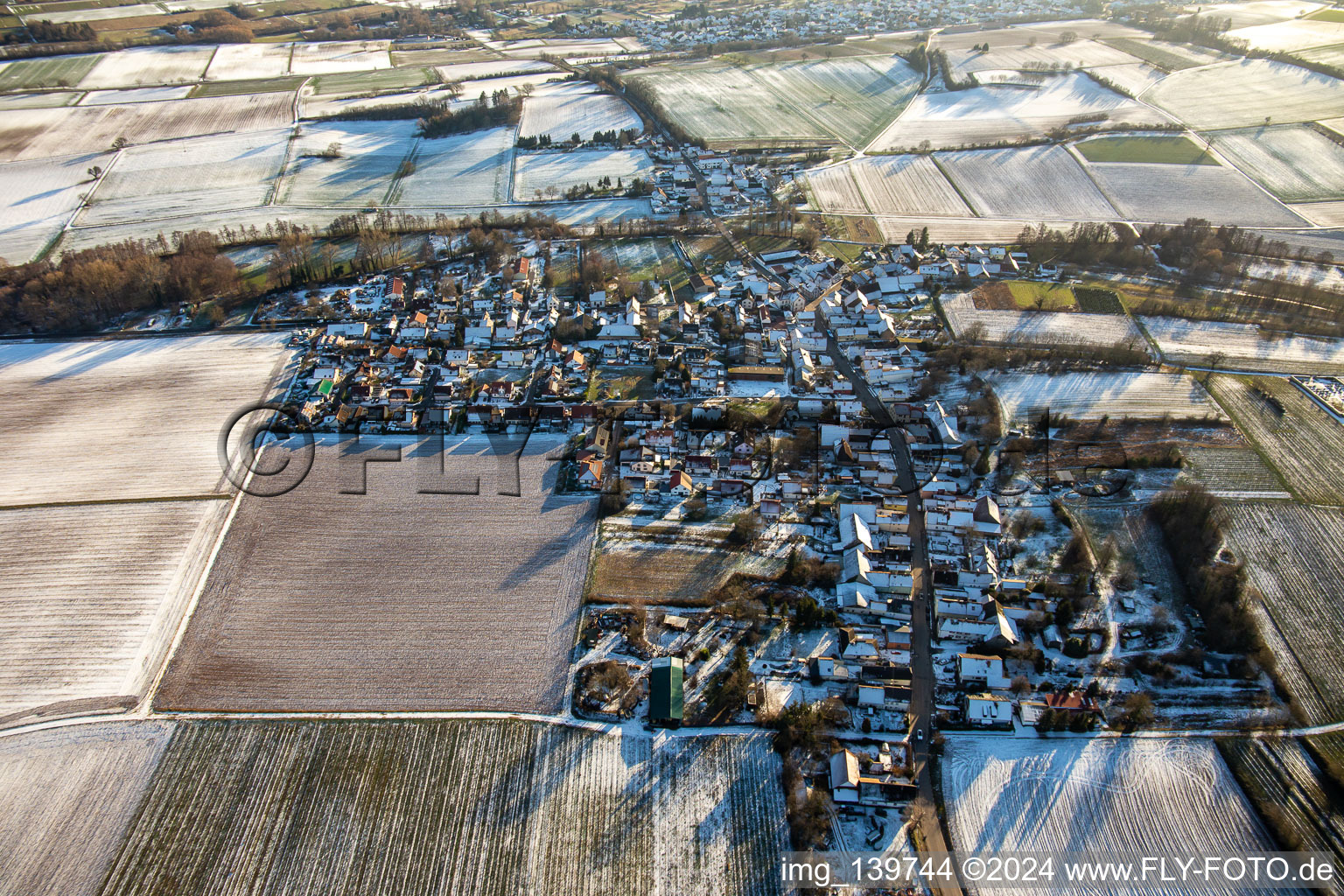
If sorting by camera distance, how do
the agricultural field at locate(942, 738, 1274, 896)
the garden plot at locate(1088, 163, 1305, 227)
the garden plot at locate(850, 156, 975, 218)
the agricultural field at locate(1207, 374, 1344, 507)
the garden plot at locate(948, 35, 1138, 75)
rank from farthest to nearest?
1. the garden plot at locate(948, 35, 1138, 75)
2. the garden plot at locate(850, 156, 975, 218)
3. the garden plot at locate(1088, 163, 1305, 227)
4. the agricultural field at locate(1207, 374, 1344, 507)
5. the agricultural field at locate(942, 738, 1274, 896)

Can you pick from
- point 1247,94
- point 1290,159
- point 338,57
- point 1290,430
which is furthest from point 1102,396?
point 338,57

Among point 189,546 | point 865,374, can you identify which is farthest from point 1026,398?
point 189,546

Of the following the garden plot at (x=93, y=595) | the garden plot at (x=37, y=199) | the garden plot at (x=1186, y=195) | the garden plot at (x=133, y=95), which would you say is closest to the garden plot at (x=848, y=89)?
the garden plot at (x=1186, y=195)

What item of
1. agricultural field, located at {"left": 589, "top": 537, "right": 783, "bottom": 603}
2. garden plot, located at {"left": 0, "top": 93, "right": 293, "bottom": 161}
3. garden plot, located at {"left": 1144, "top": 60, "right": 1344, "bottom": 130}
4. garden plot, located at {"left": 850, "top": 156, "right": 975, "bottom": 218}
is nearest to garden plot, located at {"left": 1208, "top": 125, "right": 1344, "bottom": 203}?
garden plot, located at {"left": 1144, "top": 60, "right": 1344, "bottom": 130}

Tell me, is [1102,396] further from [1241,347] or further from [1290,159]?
[1290,159]

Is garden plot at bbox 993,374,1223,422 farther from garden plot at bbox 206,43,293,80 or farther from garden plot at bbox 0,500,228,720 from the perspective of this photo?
garden plot at bbox 206,43,293,80
